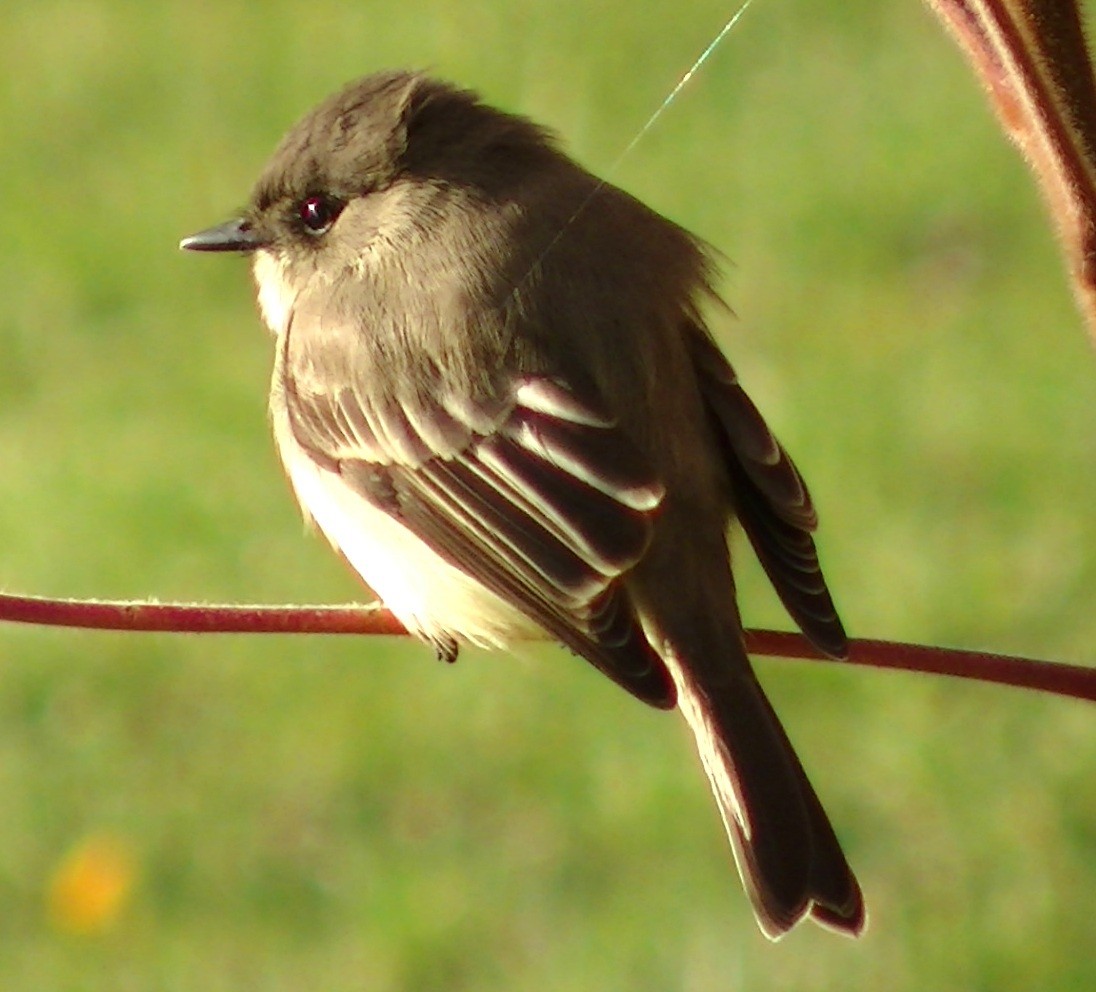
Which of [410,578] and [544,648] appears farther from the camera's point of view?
[544,648]

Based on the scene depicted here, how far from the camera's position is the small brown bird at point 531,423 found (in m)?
3.08

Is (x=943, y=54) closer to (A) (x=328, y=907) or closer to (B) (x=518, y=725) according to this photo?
(B) (x=518, y=725)

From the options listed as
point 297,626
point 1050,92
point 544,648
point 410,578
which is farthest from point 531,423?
point 544,648

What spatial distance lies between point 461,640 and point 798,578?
662 millimetres

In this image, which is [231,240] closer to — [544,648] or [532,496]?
[532,496]

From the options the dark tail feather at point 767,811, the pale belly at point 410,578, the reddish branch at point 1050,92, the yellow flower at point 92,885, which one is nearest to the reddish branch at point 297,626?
the reddish branch at point 1050,92

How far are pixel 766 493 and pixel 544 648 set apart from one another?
7.94 feet

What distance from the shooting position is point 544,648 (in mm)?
5711

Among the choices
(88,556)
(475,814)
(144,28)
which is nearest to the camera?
(475,814)

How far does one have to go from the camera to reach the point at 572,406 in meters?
3.21

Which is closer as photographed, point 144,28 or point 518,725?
point 518,725

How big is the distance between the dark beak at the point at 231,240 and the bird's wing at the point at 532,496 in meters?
0.48

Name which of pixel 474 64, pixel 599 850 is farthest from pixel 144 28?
pixel 599 850

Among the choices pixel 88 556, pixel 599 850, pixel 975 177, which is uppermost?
pixel 975 177
